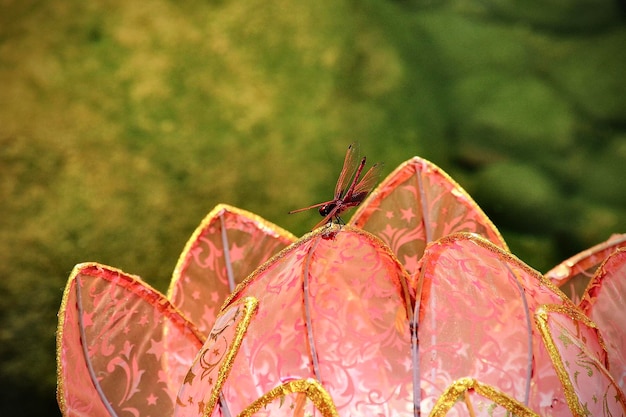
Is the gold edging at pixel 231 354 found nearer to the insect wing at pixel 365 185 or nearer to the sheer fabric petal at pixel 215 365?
the sheer fabric petal at pixel 215 365

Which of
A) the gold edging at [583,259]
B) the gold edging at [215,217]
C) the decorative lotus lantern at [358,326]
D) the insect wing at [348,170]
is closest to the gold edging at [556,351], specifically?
the decorative lotus lantern at [358,326]

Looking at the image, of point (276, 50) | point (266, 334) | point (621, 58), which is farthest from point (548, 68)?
point (266, 334)

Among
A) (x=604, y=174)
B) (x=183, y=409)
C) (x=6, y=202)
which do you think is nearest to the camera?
(x=183, y=409)

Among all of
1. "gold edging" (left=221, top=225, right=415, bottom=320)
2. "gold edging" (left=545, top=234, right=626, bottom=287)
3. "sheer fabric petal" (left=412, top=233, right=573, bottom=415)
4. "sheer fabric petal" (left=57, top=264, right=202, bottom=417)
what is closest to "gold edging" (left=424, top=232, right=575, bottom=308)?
"sheer fabric petal" (left=412, top=233, right=573, bottom=415)

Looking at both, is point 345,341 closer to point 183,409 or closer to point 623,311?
point 183,409

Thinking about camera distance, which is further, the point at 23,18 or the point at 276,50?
the point at 276,50
